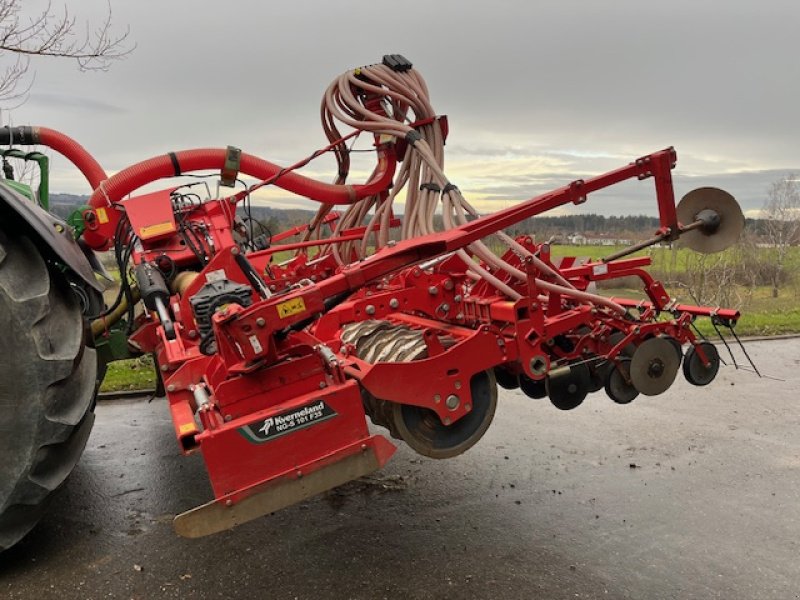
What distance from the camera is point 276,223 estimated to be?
19.7 ft

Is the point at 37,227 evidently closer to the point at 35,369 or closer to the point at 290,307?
the point at 35,369

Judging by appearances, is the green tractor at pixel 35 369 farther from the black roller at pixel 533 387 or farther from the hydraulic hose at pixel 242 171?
the black roller at pixel 533 387

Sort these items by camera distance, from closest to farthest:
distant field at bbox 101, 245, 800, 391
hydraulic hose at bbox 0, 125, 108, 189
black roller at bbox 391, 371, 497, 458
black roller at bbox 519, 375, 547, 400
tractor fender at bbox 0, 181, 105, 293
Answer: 1. tractor fender at bbox 0, 181, 105, 293
2. black roller at bbox 391, 371, 497, 458
3. black roller at bbox 519, 375, 547, 400
4. hydraulic hose at bbox 0, 125, 108, 189
5. distant field at bbox 101, 245, 800, 391

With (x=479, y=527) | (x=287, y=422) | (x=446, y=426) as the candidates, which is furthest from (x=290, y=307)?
(x=479, y=527)

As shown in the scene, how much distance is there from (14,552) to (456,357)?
2088mm

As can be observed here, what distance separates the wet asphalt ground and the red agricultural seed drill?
1.72ft

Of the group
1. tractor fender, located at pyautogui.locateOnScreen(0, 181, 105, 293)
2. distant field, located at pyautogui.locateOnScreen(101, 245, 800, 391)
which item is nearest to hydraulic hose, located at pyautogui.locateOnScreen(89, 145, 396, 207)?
distant field, located at pyautogui.locateOnScreen(101, 245, 800, 391)

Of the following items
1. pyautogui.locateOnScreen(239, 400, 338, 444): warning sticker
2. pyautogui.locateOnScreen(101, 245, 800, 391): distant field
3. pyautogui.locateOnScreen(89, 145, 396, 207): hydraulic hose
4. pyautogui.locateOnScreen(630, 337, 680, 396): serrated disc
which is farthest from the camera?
pyautogui.locateOnScreen(101, 245, 800, 391): distant field

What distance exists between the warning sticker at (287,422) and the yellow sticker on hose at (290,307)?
12.7 inches

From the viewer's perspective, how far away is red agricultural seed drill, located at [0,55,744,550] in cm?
231

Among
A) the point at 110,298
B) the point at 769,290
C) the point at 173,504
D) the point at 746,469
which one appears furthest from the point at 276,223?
the point at 769,290

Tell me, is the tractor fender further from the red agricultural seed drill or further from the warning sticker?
the warning sticker

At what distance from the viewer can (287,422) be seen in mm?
2281

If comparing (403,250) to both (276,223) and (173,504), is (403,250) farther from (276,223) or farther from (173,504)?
(276,223)
